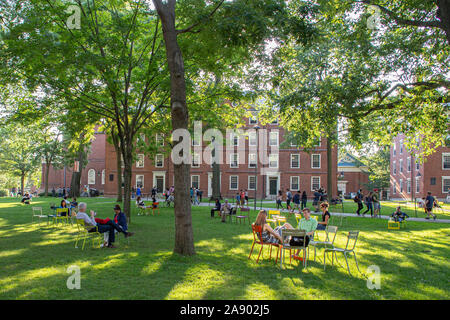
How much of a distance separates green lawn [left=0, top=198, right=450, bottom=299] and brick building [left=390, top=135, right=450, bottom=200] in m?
39.0

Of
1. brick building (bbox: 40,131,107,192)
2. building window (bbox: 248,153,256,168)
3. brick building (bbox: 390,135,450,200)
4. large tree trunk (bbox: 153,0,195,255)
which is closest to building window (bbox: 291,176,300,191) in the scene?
building window (bbox: 248,153,256,168)

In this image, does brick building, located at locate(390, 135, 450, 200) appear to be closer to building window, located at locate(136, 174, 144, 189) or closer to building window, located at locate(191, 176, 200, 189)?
building window, located at locate(191, 176, 200, 189)

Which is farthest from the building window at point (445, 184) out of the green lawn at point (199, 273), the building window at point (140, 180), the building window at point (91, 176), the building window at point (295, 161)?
the building window at point (91, 176)

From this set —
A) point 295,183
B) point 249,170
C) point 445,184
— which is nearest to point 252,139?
point 249,170

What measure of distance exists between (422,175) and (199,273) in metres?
51.0

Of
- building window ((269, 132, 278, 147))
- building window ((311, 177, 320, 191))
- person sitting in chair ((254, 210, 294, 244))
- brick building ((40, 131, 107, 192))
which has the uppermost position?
building window ((269, 132, 278, 147))

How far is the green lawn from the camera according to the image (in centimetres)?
580

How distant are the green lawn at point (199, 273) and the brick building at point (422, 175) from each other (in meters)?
39.0

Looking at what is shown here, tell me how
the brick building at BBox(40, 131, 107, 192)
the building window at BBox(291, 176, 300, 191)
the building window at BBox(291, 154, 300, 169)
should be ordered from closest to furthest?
the building window at BBox(291, 176, 300, 191), the building window at BBox(291, 154, 300, 169), the brick building at BBox(40, 131, 107, 192)

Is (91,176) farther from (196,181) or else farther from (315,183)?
(315,183)

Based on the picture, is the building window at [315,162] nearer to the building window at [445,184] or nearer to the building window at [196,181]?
the building window at [196,181]

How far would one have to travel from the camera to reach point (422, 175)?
48531 millimetres

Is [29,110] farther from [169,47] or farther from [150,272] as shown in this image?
[150,272]
